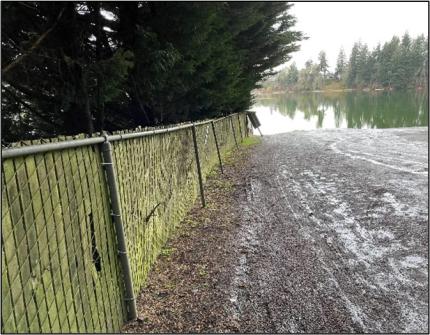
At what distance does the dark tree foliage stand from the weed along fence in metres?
2.27

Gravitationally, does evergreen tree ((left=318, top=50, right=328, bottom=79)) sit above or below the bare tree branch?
above

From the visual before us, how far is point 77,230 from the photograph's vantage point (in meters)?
2.61

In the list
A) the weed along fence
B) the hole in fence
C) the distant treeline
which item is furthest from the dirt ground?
the distant treeline

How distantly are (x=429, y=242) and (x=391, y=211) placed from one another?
126cm

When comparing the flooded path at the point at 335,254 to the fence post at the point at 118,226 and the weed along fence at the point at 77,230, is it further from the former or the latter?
the weed along fence at the point at 77,230

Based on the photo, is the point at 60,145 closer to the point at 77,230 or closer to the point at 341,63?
the point at 77,230

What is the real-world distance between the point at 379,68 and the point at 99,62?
337ft

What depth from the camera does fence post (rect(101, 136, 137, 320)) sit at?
3168 millimetres

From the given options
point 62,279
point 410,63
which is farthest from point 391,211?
point 410,63

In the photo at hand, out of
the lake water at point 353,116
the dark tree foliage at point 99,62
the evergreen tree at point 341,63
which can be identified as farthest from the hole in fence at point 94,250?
the evergreen tree at point 341,63

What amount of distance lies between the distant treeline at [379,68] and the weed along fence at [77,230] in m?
75.1

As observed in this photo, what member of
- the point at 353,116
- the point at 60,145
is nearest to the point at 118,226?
the point at 60,145

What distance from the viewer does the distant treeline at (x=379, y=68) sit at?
86.9 m

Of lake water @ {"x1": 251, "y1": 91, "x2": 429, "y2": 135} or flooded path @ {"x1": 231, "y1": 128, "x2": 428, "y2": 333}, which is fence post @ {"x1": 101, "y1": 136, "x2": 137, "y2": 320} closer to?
flooded path @ {"x1": 231, "y1": 128, "x2": 428, "y2": 333}
